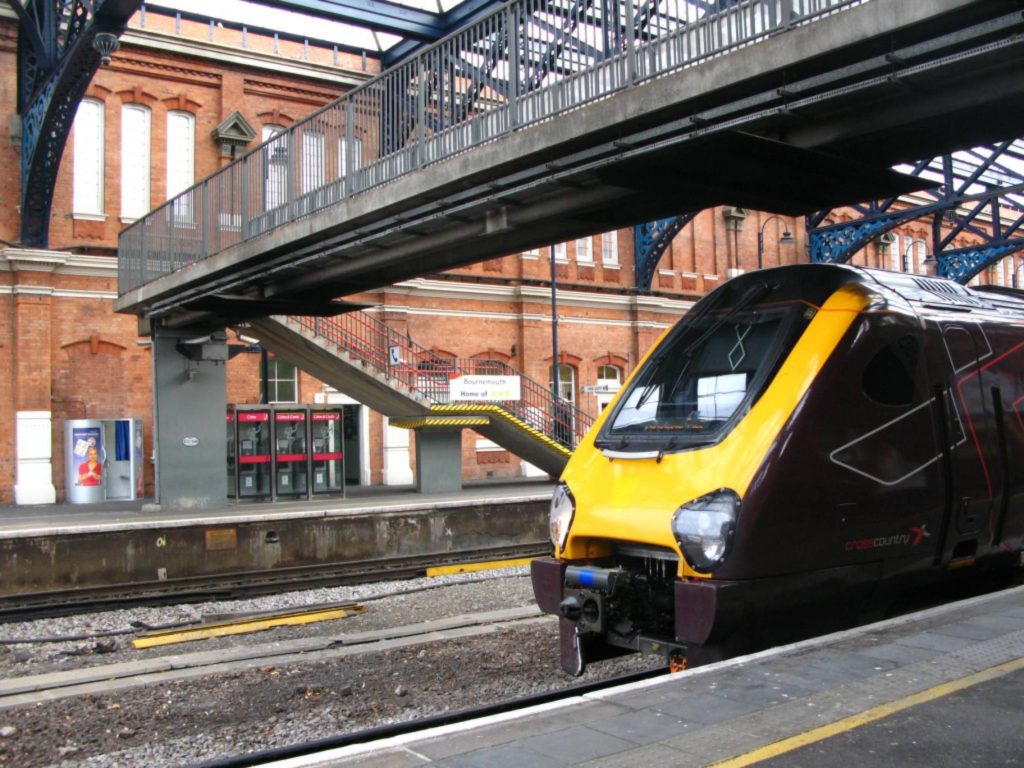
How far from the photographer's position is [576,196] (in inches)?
396

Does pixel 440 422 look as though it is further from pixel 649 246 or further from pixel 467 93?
pixel 649 246

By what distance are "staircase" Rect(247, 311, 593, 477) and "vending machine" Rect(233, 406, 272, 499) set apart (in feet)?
5.09

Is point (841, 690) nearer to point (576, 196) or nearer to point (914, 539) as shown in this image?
point (914, 539)

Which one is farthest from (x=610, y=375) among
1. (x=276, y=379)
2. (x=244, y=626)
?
(x=244, y=626)

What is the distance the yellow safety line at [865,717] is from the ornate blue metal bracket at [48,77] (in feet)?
56.2

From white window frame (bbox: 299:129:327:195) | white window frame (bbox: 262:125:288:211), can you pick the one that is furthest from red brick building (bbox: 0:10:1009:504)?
white window frame (bbox: 299:129:327:195)

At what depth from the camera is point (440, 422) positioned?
2261cm

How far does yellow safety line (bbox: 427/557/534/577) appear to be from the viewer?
14523 mm

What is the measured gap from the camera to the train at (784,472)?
18.6 feet

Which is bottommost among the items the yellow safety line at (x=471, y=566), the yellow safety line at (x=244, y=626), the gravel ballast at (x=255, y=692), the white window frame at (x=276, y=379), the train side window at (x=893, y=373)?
the yellow safety line at (x=471, y=566)

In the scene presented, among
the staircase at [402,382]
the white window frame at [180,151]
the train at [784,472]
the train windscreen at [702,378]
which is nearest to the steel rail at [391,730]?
the train at [784,472]

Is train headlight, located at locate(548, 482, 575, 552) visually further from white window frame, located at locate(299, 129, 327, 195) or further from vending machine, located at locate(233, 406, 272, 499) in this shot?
vending machine, located at locate(233, 406, 272, 499)

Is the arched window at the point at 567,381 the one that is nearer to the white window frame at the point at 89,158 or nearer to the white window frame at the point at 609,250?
the white window frame at the point at 609,250

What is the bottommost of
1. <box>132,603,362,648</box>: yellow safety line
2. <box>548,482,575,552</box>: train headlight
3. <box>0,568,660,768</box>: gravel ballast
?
<box>132,603,362,648</box>: yellow safety line
